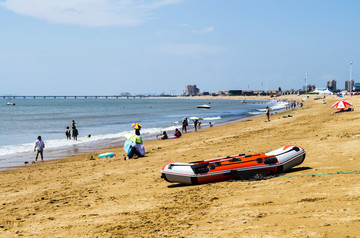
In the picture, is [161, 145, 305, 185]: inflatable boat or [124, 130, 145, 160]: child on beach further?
[124, 130, 145, 160]: child on beach

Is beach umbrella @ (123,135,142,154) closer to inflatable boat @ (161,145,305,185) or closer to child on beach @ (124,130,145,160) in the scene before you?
child on beach @ (124,130,145,160)

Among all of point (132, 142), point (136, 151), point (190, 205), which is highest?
point (132, 142)

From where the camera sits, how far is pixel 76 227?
20.4 ft

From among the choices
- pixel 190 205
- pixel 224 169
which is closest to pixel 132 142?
pixel 224 169

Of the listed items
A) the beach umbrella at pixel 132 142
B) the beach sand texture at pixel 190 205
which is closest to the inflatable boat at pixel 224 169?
the beach sand texture at pixel 190 205

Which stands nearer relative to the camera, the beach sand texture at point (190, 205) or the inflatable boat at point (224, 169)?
the beach sand texture at point (190, 205)

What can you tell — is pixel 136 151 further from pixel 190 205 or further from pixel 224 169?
pixel 190 205

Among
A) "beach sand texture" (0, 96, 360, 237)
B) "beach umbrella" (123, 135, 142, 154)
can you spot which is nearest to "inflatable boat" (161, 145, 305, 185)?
"beach sand texture" (0, 96, 360, 237)

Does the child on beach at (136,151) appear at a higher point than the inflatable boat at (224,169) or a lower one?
lower

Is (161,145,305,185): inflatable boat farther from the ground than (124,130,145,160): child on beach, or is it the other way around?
(161,145,305,185): inflatable boat

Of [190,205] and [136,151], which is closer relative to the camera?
[190,205]

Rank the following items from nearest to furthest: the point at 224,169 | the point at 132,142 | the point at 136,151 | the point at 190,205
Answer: the point at 190,205
the point at 224,169
the point at 132,142
the point at 136,151

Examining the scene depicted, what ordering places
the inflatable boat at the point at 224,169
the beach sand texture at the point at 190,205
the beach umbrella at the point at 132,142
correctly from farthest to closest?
the beach umbrella at the point at 132,142, the inflatable boat at the point at 224,169, the beach sand texture at the point at 190,205

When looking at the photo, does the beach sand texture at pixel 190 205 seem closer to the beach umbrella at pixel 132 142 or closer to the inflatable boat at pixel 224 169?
the inflatable boat at pixel 224 169
